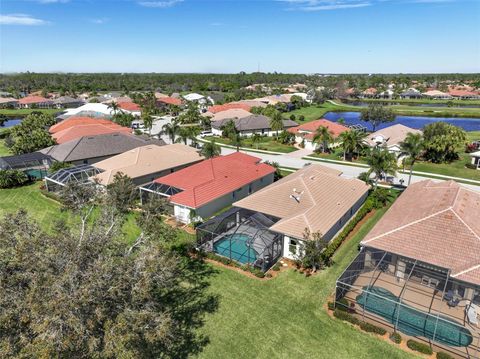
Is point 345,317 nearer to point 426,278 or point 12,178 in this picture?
point 426,278

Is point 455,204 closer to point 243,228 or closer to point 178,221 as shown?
point 243,228

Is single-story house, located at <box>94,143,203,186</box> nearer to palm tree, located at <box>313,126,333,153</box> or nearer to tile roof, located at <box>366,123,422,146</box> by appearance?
palm tree, located at <box>313,126,333,153</box>

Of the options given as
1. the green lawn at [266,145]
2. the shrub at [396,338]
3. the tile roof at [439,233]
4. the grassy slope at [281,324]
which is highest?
the tile roof at [439,233]

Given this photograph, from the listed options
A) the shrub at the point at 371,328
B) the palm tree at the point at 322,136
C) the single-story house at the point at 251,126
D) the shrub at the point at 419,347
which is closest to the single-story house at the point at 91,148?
the single-story house at the point at 251,126

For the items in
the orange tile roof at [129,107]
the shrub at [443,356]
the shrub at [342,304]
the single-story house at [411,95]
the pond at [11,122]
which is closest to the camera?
the shrub at [443,356]

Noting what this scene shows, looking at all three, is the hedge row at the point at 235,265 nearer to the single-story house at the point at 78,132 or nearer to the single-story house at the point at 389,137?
the single-story house at the point at 389,137

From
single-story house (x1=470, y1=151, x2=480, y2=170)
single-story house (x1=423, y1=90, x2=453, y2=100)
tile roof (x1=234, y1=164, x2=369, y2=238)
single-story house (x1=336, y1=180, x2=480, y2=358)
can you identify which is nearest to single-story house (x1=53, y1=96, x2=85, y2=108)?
tile roof (x1=234, y1=164, x2=369, y2=238)

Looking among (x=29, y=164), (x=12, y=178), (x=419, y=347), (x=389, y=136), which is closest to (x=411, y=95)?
(x=389, y=136)
